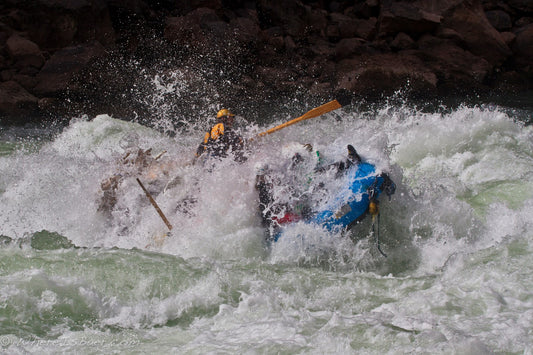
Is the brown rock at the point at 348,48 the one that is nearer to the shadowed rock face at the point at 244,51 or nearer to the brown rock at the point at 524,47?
the shadowed rock face at the point at 244,51

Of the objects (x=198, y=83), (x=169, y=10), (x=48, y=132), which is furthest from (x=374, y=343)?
(x=169, y=10)

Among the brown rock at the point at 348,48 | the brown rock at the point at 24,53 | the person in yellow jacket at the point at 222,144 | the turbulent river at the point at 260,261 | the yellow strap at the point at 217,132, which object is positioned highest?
the brown rock at the point at 24,53

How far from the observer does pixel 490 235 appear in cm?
425

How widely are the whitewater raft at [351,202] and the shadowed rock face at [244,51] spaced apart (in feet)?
24.1

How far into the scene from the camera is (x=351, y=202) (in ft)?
13.8

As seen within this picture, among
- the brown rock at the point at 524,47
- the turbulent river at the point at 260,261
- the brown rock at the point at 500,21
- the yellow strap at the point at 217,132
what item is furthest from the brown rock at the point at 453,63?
the yellow strap at the point at 217,132

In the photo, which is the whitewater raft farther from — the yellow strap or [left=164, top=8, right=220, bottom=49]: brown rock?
[left=164, top=8, right=220, bottom=49]: brown rock

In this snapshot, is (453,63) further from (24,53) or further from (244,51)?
(24,53)

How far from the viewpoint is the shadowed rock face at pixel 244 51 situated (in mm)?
11656

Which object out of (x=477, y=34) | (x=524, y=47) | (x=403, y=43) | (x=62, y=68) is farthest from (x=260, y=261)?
(x=524, y=47)

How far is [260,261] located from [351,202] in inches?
35.1

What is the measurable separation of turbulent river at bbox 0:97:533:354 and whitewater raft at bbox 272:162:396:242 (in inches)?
3.8

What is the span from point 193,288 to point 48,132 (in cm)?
801

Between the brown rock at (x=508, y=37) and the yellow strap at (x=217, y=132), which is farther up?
the brown rock at (x=508, y=37)
